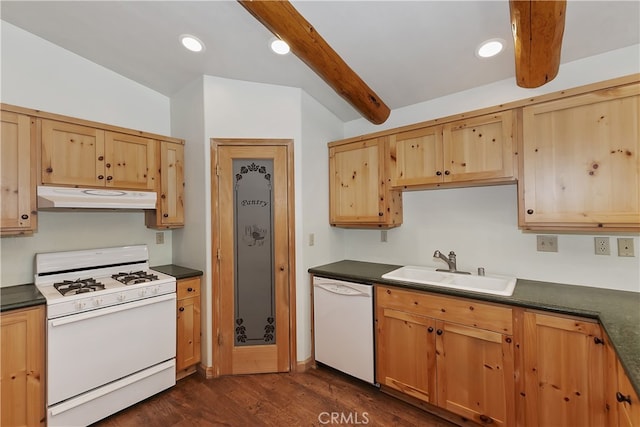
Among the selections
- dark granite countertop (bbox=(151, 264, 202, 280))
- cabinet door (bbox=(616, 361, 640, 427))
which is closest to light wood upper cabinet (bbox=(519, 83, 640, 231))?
cabinet door (bbox=(616, 361, 640, 427))

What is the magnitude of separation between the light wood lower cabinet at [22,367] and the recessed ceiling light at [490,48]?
3.45m

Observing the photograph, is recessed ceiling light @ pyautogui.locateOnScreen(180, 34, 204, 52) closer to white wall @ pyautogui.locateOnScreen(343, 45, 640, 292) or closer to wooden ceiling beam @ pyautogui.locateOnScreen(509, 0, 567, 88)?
white wall @ pyautogui.locateOnScreen(343, 45, 640, 292)

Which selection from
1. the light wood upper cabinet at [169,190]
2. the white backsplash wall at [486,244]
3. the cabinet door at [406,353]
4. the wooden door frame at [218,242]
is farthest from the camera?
the light wood upper cabinet at [169,190]

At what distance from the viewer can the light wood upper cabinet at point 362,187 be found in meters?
2.58

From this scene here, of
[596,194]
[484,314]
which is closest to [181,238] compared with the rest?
[484,314]

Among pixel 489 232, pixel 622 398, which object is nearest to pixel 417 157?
pixel 489 232

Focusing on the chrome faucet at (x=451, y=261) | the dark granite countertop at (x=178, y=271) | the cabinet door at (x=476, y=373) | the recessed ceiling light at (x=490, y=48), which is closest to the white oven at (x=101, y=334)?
the dark granite countertop at (x=178, y=271)

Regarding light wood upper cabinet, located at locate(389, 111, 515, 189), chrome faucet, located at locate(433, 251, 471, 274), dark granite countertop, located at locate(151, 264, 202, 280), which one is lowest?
dark granite countertop, located at locate(151, 264, 202, 280)

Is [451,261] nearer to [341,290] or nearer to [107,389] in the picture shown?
[341,290]

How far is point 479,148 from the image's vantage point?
2.09 meters

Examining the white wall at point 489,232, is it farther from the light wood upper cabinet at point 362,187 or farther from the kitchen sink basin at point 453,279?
the light wood upper cabinet at point 362,187

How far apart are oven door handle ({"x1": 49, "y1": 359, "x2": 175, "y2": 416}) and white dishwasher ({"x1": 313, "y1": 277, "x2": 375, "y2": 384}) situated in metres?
1.32

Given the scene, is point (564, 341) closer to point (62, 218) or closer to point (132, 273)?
point (132, 273)

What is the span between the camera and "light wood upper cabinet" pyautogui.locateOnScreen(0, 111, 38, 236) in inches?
74.0
